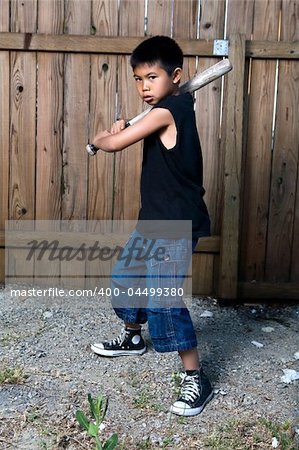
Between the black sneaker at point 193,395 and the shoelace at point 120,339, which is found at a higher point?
the shoelace at point 120,339

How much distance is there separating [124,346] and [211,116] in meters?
1.60

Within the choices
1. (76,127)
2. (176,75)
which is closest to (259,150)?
(76,127)

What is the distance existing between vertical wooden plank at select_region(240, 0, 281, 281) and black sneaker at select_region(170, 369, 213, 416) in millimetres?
1463

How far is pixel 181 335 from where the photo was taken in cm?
277

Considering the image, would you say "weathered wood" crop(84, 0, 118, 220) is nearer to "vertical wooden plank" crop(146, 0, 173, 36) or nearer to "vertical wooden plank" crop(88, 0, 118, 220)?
"vertical wooden plank" crop(88, 0, 118, 220)

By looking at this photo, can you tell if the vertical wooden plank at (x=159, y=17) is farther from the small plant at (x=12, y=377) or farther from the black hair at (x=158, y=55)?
the small plant at (x=12, y=377)

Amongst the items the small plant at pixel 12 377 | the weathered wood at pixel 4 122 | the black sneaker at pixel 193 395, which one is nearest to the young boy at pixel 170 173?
the black sneaker at pixel 193 395

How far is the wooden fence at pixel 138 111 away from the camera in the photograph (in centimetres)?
397

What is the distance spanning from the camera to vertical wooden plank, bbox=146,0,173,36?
397 centimetres

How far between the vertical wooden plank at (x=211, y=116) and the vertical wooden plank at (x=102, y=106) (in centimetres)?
54

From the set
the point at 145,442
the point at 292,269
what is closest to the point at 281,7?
the point at 292,269

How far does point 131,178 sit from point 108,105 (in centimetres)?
48

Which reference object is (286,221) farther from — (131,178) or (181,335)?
(181,335)

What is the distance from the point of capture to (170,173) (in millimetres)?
2740
